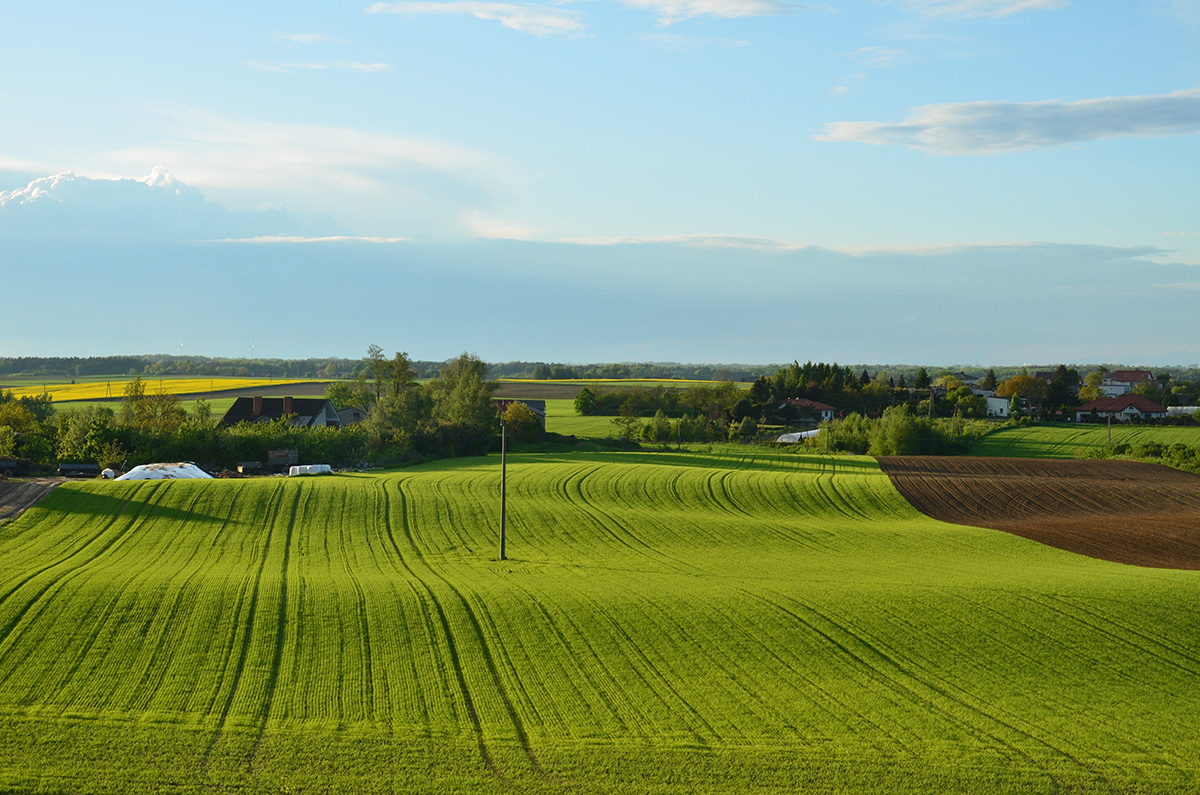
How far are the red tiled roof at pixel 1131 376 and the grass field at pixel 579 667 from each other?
16737cm

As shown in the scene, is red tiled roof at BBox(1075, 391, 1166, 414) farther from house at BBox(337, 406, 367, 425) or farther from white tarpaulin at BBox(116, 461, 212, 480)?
white tarpaulin at BBox(116, 461, 212, 480)

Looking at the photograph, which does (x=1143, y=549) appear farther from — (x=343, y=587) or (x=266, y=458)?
(x=266, y=458)

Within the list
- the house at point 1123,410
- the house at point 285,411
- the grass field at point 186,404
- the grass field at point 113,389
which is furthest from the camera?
the grass field at point 113,389

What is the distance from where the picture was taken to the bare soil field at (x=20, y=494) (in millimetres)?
40625

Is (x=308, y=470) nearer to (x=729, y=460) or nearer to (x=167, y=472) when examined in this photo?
(x=167, y=472)

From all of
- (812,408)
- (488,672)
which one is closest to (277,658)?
(488,672)

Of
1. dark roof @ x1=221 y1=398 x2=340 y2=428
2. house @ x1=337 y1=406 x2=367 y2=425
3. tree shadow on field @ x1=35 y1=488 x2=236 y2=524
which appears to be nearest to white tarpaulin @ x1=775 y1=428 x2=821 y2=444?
house @ x1=337 y1=406 x2=367 y2=425

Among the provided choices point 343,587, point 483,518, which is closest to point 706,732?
point 343,587

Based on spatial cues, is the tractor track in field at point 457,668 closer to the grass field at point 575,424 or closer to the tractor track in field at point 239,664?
the tractor track in field at point 239,664

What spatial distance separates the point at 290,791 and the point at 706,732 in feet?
26.3

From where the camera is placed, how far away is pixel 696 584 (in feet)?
95.1

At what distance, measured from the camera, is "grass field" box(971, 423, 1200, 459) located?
84062 millimetres

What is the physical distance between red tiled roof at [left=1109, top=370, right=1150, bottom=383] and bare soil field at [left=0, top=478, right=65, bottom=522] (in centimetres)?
19203

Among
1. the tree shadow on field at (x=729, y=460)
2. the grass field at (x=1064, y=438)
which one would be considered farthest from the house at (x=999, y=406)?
the tree shadow on field at (x=729, y=460)
